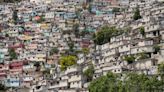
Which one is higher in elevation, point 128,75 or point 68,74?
point 128,75

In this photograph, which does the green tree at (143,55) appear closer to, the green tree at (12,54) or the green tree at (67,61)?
Result: the green tree at (67,61)

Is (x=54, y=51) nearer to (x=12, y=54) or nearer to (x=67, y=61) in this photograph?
(x=12, y=54)

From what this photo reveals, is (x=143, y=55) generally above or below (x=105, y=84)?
below

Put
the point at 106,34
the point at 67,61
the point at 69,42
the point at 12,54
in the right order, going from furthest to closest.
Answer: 1. the point at 69,42
2. the point at 12,54
3. the point at 106,34
4. the point at 67,61

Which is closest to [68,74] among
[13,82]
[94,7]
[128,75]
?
[13,82]

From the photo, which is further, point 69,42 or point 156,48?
point 69,42

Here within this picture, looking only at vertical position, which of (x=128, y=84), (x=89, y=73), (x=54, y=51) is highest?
(x=128, y=84)

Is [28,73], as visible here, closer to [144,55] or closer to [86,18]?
[144,55]

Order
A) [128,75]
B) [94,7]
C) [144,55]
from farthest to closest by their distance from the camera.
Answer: [94,7] < [144,55] < [128,75]

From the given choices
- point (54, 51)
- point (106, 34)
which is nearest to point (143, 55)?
point (106, 34)

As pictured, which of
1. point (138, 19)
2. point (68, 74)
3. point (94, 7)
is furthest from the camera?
point (94, 7)
